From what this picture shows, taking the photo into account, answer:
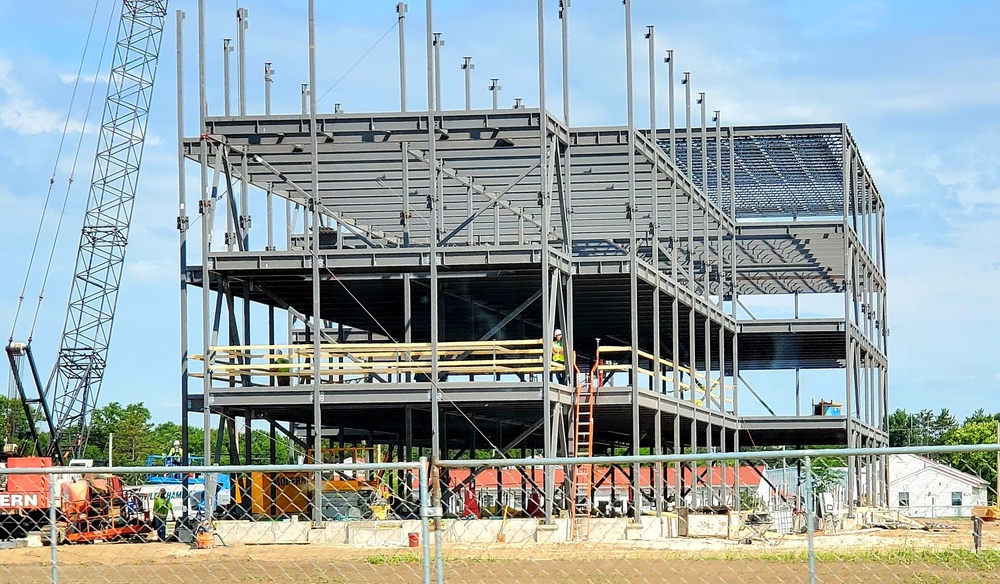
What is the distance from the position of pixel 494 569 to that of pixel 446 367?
1088 centimetres

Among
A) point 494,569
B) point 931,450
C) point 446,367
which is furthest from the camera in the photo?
point 446,367

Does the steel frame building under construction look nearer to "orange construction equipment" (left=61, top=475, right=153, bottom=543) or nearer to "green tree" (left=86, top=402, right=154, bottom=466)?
"orange construction equipment" (left=61, top=475, right=153, bottom=543)

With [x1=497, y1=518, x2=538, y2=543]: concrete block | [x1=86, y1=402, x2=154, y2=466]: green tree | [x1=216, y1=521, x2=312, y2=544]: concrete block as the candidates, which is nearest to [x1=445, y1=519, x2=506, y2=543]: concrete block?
[x1=497, y1=518, x2=538, y2=543]: concrete block

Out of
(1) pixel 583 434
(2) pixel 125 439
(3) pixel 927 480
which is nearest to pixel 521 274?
(1) pixel 583 434

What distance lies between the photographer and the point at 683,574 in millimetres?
15734

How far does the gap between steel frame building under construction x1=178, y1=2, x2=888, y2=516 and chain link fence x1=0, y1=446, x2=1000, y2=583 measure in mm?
1425

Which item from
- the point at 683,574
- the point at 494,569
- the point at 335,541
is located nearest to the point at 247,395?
the point at 335,541

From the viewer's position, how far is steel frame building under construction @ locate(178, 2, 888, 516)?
27844mm

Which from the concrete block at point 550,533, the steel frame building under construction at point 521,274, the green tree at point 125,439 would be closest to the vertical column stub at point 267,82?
the steel frame building under construction at point 521,274

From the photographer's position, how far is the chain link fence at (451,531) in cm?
970

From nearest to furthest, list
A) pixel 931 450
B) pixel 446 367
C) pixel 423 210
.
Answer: pixel 931 450 → pixel 446 367 → pixel 423 210

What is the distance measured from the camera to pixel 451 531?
798 inches

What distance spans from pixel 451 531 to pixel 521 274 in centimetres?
970

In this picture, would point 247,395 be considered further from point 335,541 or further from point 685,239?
point 685,239
